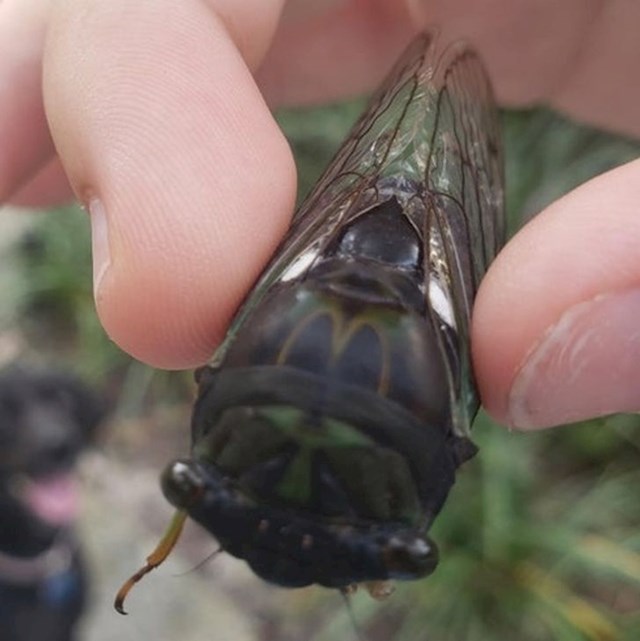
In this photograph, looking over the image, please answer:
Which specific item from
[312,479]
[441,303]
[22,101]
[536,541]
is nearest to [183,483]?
[312,479]

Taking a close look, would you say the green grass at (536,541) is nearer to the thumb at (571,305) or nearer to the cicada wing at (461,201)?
the cicada wing at (461,201)

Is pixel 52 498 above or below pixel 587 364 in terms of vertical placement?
below

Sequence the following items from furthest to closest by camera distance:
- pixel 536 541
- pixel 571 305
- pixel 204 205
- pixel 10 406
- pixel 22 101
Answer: pixel 10 406
pixel 536 541
pixel 22 101
pixel 204 205
pixel 571 305

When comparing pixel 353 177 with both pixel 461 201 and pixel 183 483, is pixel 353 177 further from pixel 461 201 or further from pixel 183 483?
pixel 183 483

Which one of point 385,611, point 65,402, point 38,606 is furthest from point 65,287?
point 385,611

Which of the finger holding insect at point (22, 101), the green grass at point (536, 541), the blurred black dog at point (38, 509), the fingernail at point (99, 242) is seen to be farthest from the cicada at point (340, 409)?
the blurred black dog at point (38, 509)

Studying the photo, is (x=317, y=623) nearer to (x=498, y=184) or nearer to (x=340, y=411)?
(x=498, y=184)

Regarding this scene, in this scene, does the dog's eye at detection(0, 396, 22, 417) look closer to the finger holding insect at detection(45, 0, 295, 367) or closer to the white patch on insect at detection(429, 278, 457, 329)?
the finger holding insect at detection(45, 0, 295, 367)
